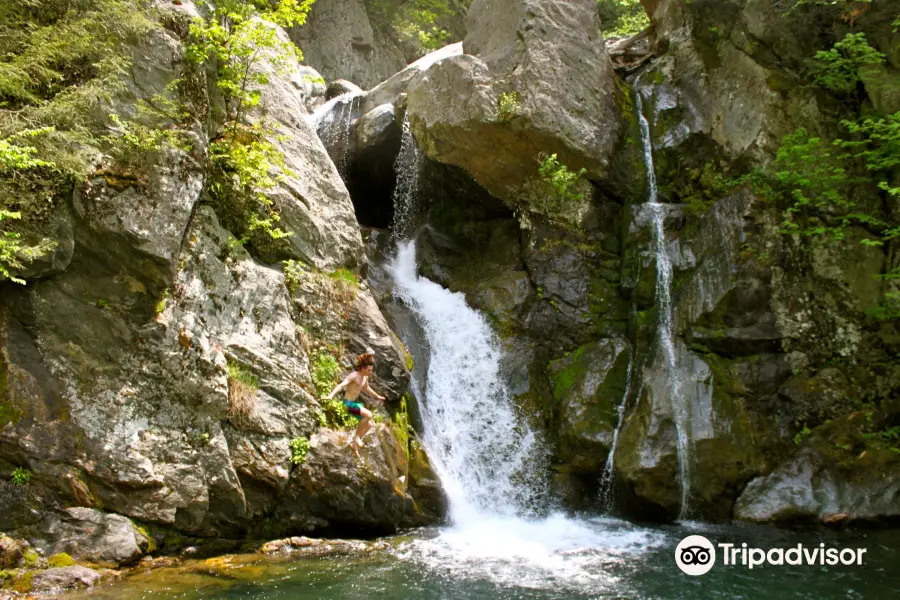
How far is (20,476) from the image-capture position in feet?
20.0

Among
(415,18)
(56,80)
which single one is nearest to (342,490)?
(56,80)

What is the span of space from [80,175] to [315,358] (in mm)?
3751

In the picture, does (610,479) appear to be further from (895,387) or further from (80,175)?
(80,175)

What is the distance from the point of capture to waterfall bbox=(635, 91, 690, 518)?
950 centimetres

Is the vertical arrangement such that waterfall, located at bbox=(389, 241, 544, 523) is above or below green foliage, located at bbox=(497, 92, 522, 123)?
below

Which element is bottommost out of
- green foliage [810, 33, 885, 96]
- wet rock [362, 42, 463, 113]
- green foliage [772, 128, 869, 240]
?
green foliage [772, 128, 869, 240]

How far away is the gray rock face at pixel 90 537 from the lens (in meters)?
6.05

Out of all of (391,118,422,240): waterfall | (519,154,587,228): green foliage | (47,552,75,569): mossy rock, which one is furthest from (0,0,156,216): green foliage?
(519,154,587,228): green foliage

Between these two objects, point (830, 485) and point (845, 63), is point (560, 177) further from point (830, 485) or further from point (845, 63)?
point (830, 485)

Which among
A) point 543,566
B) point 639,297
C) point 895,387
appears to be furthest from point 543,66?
point 543,566

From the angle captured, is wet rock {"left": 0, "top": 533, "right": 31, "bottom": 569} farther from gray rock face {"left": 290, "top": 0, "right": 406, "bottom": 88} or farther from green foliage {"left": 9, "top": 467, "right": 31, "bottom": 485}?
gray rock face {"left": 290, "top": 0, "right": 406, "bottom": 88}

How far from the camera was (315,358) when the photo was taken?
8.74m

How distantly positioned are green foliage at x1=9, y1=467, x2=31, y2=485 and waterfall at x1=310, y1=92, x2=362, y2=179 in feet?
34.6

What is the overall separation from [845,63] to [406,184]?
30.2 ft
